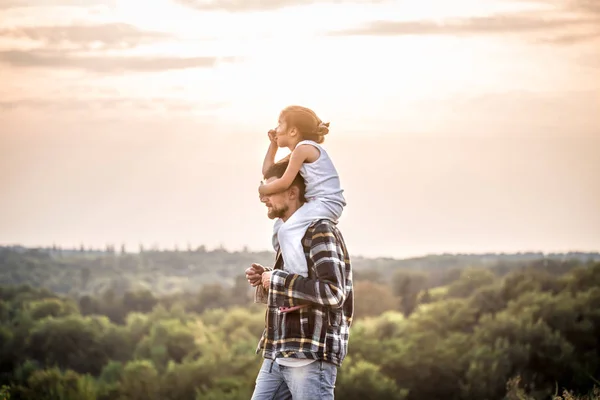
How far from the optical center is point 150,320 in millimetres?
63062

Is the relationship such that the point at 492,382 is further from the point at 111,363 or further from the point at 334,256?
the point at 334,256

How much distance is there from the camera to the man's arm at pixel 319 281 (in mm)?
4426

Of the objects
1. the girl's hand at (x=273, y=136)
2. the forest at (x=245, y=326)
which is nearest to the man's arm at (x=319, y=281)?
the girl's hand at (x=273, y=136)

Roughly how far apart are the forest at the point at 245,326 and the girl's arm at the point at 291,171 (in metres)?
25.9

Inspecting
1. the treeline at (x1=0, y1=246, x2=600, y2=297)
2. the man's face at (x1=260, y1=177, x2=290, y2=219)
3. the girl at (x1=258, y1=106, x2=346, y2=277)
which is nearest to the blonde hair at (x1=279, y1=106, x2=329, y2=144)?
the girl at (x1=258, y1=106, x2=346, y2=277)

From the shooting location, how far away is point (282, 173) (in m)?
4.72

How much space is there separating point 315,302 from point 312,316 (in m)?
Result: 0.09

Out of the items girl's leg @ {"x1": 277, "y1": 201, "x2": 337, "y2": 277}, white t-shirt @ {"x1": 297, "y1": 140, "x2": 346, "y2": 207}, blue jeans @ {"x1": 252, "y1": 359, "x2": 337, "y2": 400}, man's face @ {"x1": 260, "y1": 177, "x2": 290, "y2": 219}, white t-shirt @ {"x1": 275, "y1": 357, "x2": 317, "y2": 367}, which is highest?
white t-shirt @ {"x1": 297, "y1": 140, "x2": 346, "y2": 207}

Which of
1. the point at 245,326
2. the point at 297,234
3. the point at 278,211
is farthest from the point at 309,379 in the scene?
the point at 245,326

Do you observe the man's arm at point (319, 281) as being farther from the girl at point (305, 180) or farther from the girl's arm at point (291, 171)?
the girl's arm at point (291, 171)

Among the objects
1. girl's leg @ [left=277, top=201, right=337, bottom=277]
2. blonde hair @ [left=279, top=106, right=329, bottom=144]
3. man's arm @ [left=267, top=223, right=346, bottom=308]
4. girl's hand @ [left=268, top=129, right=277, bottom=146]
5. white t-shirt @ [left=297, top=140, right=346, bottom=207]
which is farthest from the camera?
girl's hand @ [left=268, top=129, right=277, bottom=146]

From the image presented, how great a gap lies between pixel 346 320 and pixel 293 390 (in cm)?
36

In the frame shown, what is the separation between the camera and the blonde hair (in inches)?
188

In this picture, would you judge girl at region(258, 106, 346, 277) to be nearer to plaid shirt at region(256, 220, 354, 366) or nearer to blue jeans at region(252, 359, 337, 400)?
plaid shirt at region(256, 220, 354, 366)
